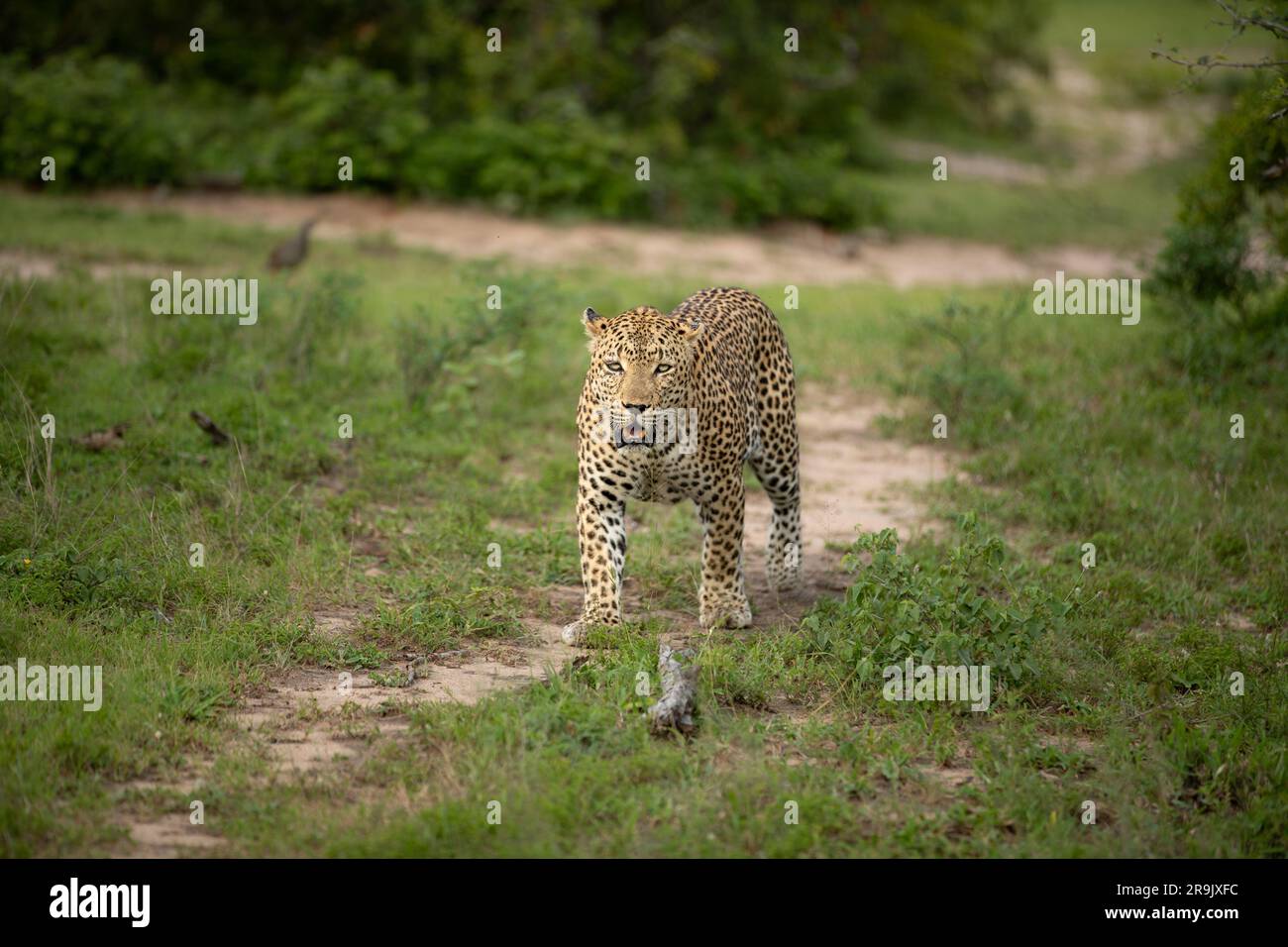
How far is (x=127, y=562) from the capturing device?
7.68 metres

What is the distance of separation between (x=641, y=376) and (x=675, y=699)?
5.69 ft

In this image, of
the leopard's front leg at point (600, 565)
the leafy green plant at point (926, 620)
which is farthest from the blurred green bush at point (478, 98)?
the leafy green plant at point (926, 620)

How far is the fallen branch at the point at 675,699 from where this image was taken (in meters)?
6.31

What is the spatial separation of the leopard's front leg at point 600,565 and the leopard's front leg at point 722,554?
530 mm

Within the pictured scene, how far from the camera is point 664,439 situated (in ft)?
23.6

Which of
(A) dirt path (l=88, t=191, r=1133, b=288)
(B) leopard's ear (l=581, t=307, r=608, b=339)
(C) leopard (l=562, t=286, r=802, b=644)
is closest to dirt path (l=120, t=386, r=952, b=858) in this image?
(C) leopard (l=562, t=286, r=802, b=644)

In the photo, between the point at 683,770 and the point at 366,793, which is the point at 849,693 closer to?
the point at 683,770

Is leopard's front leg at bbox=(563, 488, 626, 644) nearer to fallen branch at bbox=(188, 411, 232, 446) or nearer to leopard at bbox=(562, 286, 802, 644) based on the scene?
leopard at bbox=(562, 286, 802, 644)

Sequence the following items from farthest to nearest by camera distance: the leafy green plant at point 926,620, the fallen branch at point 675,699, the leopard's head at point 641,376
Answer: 1. the leopard's head at point 641,376
2. the leafy green plant at point 926,620
3. the fallen branch at point 675,699

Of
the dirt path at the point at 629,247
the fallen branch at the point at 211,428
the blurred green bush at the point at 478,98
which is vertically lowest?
the fallen branch at the point at 211,428

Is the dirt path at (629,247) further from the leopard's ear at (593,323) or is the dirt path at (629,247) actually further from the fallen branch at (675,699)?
the fallen branch at (675,699)

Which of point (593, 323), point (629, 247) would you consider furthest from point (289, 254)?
point (593, 323)
